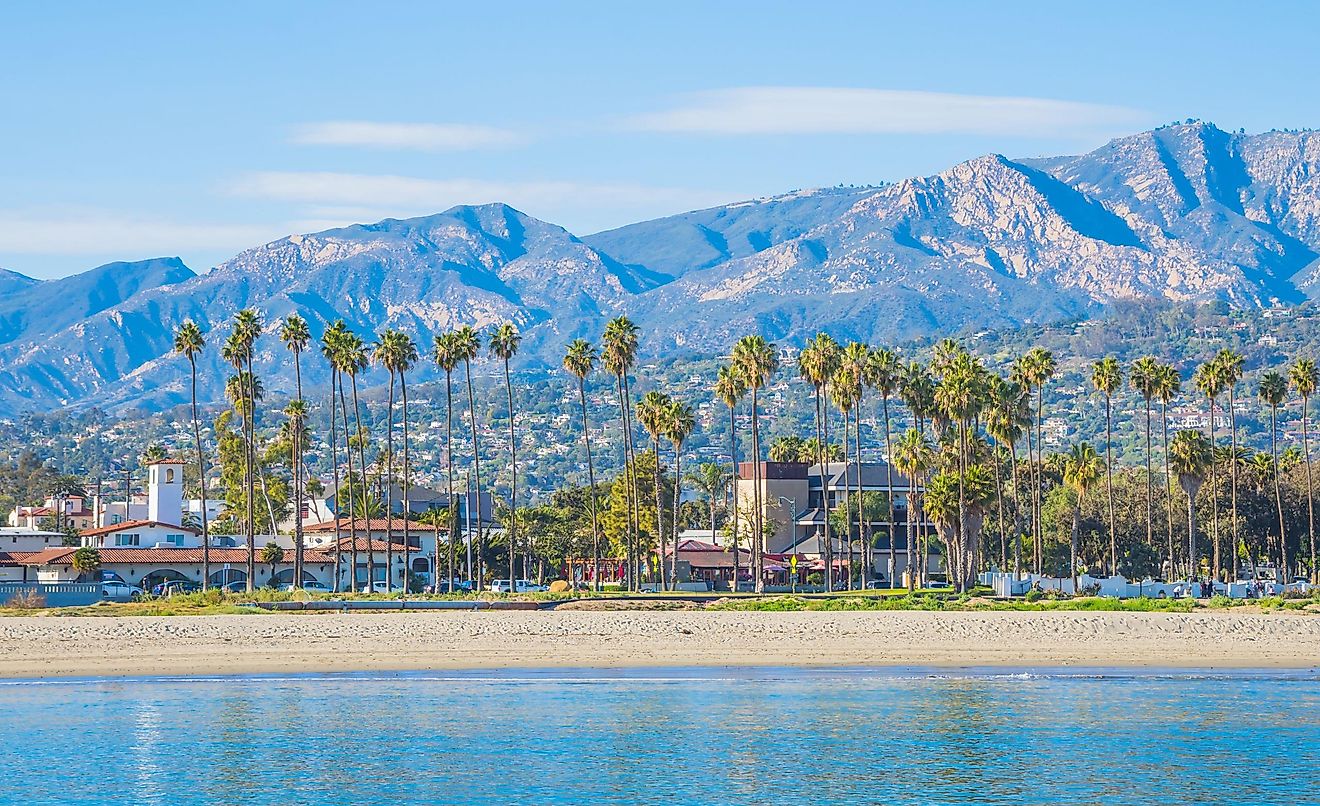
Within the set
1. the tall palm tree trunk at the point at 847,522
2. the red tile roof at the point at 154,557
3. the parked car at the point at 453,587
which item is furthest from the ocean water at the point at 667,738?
the red tile roof at the point at 154,557

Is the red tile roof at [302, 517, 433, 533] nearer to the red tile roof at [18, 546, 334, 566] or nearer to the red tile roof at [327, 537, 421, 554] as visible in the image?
the red tile roof at [327, 537, 421, 554]

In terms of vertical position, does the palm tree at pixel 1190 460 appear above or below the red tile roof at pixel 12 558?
above

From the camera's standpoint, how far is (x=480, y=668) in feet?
173

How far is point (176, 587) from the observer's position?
101062 millimetres

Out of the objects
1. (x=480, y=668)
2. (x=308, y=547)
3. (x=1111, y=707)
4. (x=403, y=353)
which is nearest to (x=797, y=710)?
(x=1111, y=707)

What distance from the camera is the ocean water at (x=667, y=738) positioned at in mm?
33469

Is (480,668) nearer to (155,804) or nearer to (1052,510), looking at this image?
(155,804)

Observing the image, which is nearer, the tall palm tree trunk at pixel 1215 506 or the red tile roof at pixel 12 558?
the red tile roof at pixel 12 558

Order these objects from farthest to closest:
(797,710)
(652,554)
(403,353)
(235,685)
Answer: (652,554) < (403,353) < (235,685) < (797,710)

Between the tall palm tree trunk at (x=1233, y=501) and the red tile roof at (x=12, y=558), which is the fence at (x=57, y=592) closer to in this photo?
the red tile roof at (x=12, y=558)

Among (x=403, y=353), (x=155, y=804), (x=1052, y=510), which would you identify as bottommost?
(x=155, y=804)

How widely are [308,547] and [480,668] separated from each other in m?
72.9

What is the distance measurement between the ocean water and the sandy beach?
3.97m

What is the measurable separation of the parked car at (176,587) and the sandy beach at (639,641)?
92.7 ft
